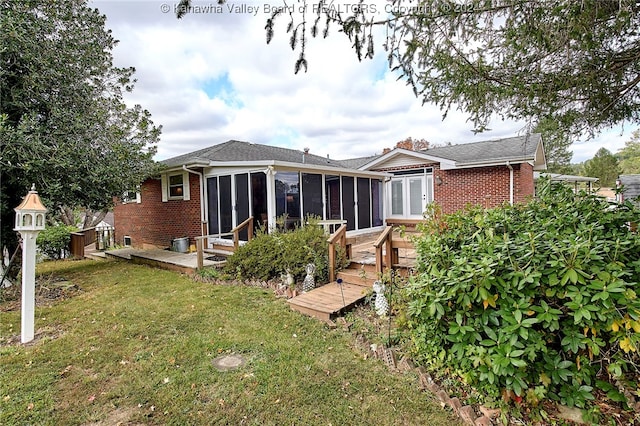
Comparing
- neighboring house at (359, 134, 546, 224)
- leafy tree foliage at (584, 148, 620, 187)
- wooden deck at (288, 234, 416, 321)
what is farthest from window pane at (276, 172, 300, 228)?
leafy tree foliage at (584, 148, 620, 187)

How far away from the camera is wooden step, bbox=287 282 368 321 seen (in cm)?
447

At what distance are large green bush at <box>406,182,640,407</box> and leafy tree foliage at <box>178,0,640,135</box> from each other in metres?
1.72

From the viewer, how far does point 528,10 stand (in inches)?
116

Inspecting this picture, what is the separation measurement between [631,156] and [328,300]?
4705 centimetres

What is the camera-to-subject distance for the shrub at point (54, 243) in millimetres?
11227

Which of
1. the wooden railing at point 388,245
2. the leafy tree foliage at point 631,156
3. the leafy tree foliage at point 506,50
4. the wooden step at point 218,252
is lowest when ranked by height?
the wooden step at point 218,252

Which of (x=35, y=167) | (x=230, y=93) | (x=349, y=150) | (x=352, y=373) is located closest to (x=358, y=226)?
(x=230, y=93)

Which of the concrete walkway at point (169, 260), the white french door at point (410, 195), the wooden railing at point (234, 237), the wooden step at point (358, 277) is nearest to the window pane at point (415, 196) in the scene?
the white french door at point (410, 195)

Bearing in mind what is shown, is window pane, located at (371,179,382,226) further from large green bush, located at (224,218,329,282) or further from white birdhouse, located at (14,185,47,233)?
white birdhouse, located at (14,185,47,233)

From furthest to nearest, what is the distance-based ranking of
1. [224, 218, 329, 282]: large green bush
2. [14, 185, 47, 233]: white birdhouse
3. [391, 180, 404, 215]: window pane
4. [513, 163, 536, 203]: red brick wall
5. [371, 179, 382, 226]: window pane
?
[391, 180, 404, 215]: window pane, [371, 179, 382, 226]: window pane, [513, 163, 536, 203]: red brick wall, [224, 218, 329, 282]: large green bush, [14, 185, 47, 233]: white birdhouse

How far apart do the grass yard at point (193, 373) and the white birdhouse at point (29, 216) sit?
1410 millimetres

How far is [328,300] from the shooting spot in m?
4.82

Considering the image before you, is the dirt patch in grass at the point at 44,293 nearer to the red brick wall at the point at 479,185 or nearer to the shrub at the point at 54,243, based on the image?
the shrub at the point at 54,243

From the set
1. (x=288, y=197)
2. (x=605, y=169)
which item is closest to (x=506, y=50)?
(x=288, y=197)
